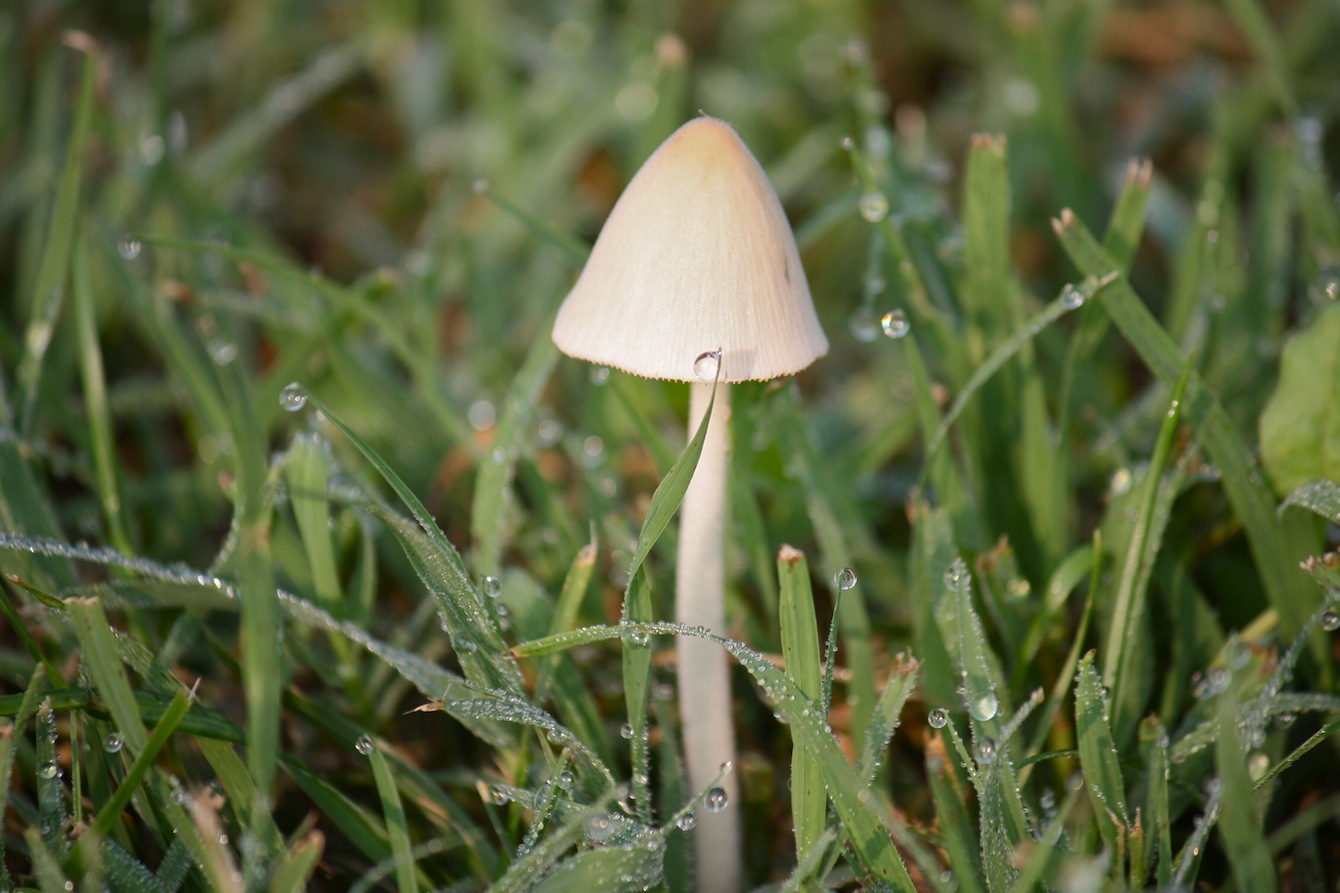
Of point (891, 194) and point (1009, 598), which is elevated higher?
point (891, 194)

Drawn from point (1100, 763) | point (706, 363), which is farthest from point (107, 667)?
point (1100, 763)

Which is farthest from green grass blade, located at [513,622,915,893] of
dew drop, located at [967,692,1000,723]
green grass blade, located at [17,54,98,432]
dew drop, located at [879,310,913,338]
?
green grass blade, located at [17,54,98,432]

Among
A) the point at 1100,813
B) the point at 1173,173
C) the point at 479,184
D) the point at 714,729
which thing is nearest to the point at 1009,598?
the point at 1100,813

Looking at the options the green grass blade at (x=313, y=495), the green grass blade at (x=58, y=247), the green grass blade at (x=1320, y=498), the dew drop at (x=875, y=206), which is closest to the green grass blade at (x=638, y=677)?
the green grass blade at (x=313, y=495)

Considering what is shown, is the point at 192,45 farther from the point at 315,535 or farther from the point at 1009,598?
the point at 1009,598

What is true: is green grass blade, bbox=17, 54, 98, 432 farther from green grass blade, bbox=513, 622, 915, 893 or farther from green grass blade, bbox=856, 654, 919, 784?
green grass blade, bbox=856, 654, 919, 784

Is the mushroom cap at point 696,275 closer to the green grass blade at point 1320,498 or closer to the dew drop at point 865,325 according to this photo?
the dew drop at point 865,325
